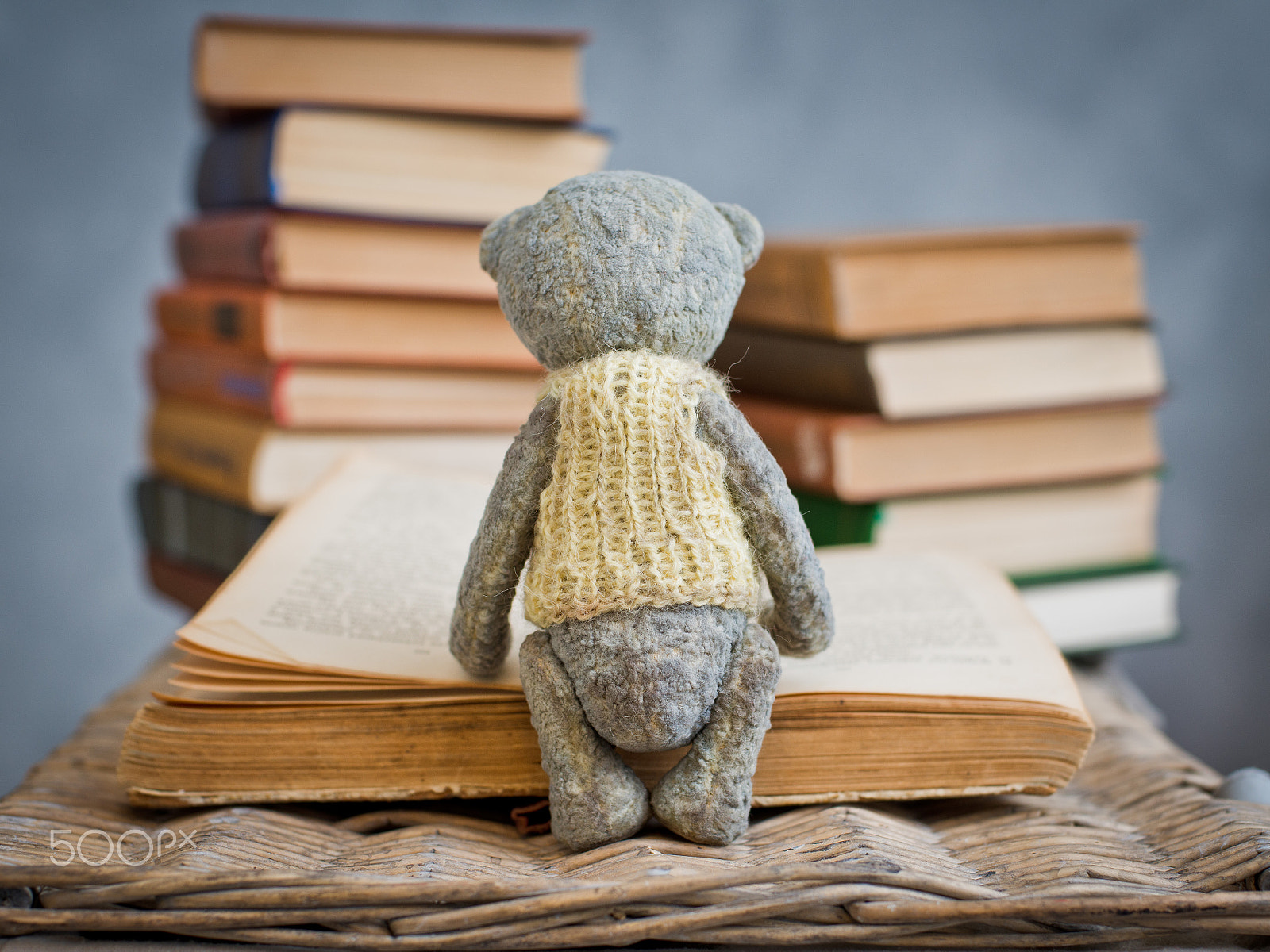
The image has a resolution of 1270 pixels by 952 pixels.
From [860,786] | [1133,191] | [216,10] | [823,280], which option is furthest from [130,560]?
[1133,191]

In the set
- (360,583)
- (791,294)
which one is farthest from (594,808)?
(791,294)

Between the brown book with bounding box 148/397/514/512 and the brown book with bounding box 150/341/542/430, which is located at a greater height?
the brown book with bounding box 150/341/542/430

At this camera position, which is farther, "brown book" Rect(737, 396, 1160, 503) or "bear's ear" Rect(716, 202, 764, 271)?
"brown book" Rect(737, 396, 1160, 503)

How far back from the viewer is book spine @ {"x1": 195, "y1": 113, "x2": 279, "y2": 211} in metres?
1.24

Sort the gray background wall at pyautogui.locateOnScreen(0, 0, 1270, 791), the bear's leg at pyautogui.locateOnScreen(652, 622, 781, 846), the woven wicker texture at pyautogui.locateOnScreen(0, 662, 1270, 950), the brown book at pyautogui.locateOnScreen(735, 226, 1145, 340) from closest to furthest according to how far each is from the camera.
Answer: the woven wicker texture at pyautogui.locateOnScreen(0, 662, 1270, 950), the bear's leg at pyautogui.locateOnScreen(652, 622, 781, 846), the brown book at pyautogui.locateOnScreen(735, 226, 1145, 340), the gray background wall at pyautogui.locateOnScreen(0, 0, 1270, 791)

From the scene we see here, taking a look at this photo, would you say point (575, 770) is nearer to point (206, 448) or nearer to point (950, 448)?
→ point (950, 448)

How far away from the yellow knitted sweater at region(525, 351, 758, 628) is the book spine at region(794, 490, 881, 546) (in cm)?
47

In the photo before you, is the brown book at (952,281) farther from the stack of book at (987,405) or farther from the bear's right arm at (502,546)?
the bear's right arm at (502,546)

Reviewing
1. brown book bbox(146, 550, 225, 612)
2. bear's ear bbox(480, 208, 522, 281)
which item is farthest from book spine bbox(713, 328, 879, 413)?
brown book bbox(146, 550, 225, 612)

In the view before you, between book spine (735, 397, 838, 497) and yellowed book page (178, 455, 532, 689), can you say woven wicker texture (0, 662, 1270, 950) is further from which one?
book spine (735, 397, 838, 497)

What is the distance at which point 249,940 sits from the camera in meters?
0.65

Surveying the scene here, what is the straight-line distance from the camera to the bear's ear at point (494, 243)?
801 mm

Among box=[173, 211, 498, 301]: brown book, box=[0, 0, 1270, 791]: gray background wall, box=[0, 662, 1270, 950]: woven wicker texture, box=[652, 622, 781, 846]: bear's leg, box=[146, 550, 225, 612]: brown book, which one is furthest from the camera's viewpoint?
box=[0, 0, 1270, 791]: gray background wall

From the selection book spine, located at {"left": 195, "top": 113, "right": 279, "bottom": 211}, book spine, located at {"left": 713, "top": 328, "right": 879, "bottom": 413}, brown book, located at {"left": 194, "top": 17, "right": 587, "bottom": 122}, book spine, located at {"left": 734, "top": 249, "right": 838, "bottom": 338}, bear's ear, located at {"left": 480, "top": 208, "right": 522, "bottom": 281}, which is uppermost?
brown book, located at {"left": 194, "top": 17, "right": 587, "bottom": 122}
